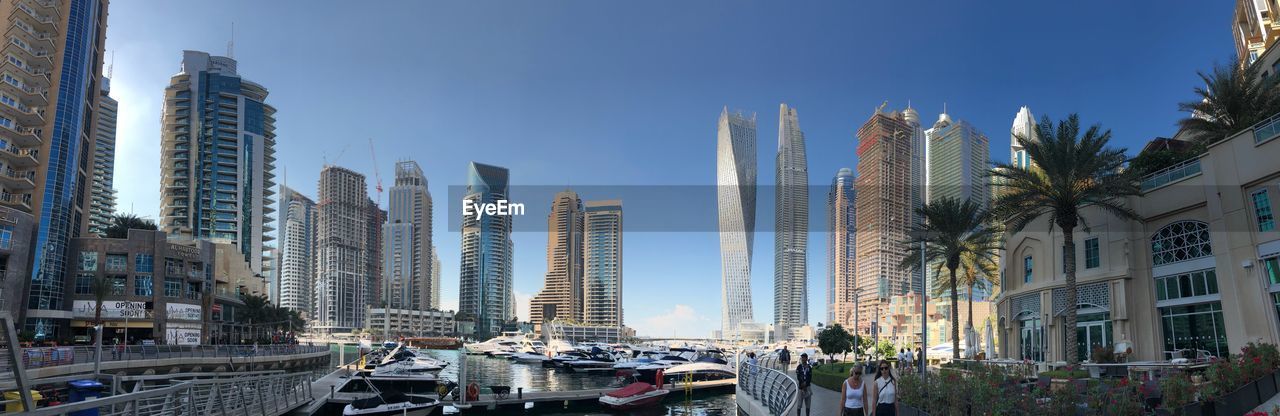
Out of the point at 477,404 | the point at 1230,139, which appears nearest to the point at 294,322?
the point at 477,404

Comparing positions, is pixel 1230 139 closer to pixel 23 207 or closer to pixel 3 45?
pixel 23 207

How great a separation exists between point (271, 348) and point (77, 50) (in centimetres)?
3674

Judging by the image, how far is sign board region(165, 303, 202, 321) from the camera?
71.1 m

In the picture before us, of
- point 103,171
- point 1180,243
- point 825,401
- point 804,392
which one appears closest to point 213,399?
point 804,392

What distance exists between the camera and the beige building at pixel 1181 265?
26859 mm

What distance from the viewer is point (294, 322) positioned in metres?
127

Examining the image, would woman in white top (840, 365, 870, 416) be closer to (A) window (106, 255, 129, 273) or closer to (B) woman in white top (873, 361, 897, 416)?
(B) woman in white top (873, 361, 897, 416)

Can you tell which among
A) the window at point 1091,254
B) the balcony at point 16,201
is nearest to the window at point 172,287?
the balcony at point 16,201

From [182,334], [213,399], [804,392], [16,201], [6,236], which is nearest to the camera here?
[213,399]

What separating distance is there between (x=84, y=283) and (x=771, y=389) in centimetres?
6942

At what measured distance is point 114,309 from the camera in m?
67.4

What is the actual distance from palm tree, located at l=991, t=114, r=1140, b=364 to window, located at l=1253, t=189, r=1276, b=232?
3925 mm

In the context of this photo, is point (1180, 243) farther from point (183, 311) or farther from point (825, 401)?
point (183, 311)

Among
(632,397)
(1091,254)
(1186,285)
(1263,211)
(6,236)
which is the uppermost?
(6,236)
